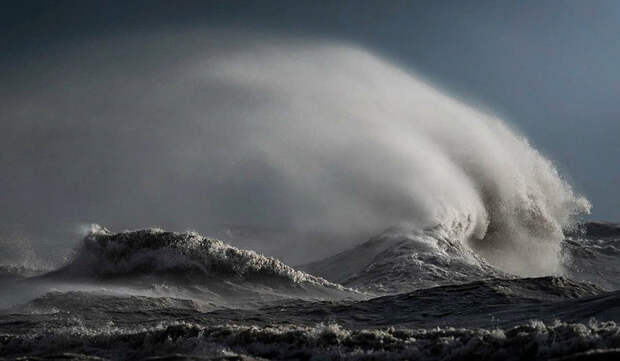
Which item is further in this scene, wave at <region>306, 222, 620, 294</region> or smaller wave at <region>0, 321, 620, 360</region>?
wave at <region>306, 222, 620, 294</region>

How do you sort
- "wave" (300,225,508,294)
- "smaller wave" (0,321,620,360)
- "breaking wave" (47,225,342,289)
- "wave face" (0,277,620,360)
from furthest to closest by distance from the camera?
"wave" (300,225,508,294) < "breaking wave" (47,225,342,289) < "wave face" (0,277,620,360) < "smaller wave" (0,321,620,360)

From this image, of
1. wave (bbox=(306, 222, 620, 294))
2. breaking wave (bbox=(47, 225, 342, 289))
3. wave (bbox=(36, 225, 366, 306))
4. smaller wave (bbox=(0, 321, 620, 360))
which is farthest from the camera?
wave (bbox=(306, 222, 620, 294))

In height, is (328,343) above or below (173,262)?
below

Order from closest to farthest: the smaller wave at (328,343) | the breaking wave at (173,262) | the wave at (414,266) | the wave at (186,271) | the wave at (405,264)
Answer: the smaller wave at (328,343)
the wave at (186,271)
the breaking wave at (173,262)
the wave at (405,264)
the wave at (414,266)

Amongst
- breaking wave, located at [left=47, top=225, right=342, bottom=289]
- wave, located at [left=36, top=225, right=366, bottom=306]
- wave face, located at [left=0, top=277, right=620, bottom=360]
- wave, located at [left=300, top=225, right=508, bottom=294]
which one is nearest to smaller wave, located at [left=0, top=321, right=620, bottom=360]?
wave face, located at [left=0, top=277, right=620, bottom=360]

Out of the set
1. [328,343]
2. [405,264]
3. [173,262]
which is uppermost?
[405,264]

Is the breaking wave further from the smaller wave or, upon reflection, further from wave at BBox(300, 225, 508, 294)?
the smaller wave

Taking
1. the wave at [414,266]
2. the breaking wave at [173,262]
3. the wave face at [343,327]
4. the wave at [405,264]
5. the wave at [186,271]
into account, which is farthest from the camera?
the wave at [414,266]

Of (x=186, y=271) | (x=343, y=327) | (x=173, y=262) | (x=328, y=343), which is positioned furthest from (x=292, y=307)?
(x=328, y=343)

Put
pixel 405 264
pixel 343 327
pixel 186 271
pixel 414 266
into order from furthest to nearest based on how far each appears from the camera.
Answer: pixel 405 264
pixel 414 266
pixel 186 271
pixel 343 327

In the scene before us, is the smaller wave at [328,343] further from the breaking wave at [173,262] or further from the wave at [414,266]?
the wave at [414,266]

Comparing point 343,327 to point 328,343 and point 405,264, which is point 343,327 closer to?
point 328,343

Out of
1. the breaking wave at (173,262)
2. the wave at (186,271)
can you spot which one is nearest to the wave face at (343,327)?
the wave at (186,271)

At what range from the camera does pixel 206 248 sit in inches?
862
